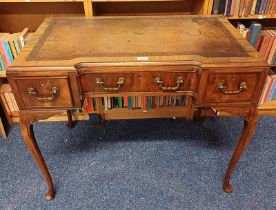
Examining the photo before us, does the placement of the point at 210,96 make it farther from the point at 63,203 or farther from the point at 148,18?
the point at 63,203

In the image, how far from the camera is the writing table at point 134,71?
1.00 meters

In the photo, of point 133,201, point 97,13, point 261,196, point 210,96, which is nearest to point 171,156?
point 133,201

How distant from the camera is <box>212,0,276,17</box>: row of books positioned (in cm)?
152

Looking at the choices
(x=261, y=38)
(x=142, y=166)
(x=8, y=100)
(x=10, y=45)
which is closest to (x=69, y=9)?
(x=10, y=45)

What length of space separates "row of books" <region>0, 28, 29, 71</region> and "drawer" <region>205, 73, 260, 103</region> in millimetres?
1184

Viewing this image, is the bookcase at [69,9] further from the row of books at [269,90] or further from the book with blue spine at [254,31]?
the row of books at [269,90]

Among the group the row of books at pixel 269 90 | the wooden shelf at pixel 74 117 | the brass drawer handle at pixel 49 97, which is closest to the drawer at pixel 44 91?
the brass drawer handle at pixel 49 97

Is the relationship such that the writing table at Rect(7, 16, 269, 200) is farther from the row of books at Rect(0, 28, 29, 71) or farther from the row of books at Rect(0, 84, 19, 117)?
the row of books at Rect(0, 84, 19, 117)

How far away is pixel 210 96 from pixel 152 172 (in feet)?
2.24

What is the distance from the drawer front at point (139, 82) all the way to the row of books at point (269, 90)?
1.05m

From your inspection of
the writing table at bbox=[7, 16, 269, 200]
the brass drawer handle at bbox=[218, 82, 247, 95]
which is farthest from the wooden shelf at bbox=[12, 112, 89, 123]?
the brass drawer handle at bbox=[218, 82, 247, 95]

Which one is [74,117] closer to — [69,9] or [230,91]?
[69,9]

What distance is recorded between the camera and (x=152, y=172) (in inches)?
61.0

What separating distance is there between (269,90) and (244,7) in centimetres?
69
